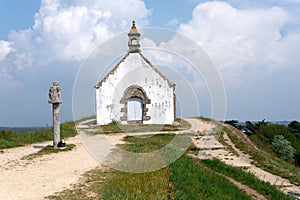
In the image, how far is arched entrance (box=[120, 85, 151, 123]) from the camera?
83.3 ft

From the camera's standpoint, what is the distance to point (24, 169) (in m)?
10.6

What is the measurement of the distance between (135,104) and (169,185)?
17.2 m

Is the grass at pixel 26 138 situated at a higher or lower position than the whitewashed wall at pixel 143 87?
lower

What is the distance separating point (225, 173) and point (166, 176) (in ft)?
10.8

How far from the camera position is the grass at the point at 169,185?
7785mm

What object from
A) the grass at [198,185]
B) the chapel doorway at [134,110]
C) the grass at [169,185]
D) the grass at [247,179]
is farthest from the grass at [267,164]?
the chapel doorway at [134,110]

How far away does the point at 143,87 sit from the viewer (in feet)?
83.8

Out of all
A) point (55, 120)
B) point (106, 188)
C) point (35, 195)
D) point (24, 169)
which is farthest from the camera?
point (55, 120)

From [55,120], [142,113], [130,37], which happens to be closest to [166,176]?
[55,120]

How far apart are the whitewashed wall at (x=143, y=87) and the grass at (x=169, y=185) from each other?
43.6 ft

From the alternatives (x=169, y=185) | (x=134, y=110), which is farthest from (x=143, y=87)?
(x=169, y=185)

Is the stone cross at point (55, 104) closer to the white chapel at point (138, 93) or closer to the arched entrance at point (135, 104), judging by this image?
the white chapel at point (138, 93)

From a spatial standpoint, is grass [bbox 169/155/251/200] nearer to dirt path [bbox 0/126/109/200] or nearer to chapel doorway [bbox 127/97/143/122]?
dirt path [bbox 0/126/109/200]

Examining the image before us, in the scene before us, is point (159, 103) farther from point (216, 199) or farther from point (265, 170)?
point (216, 199)
